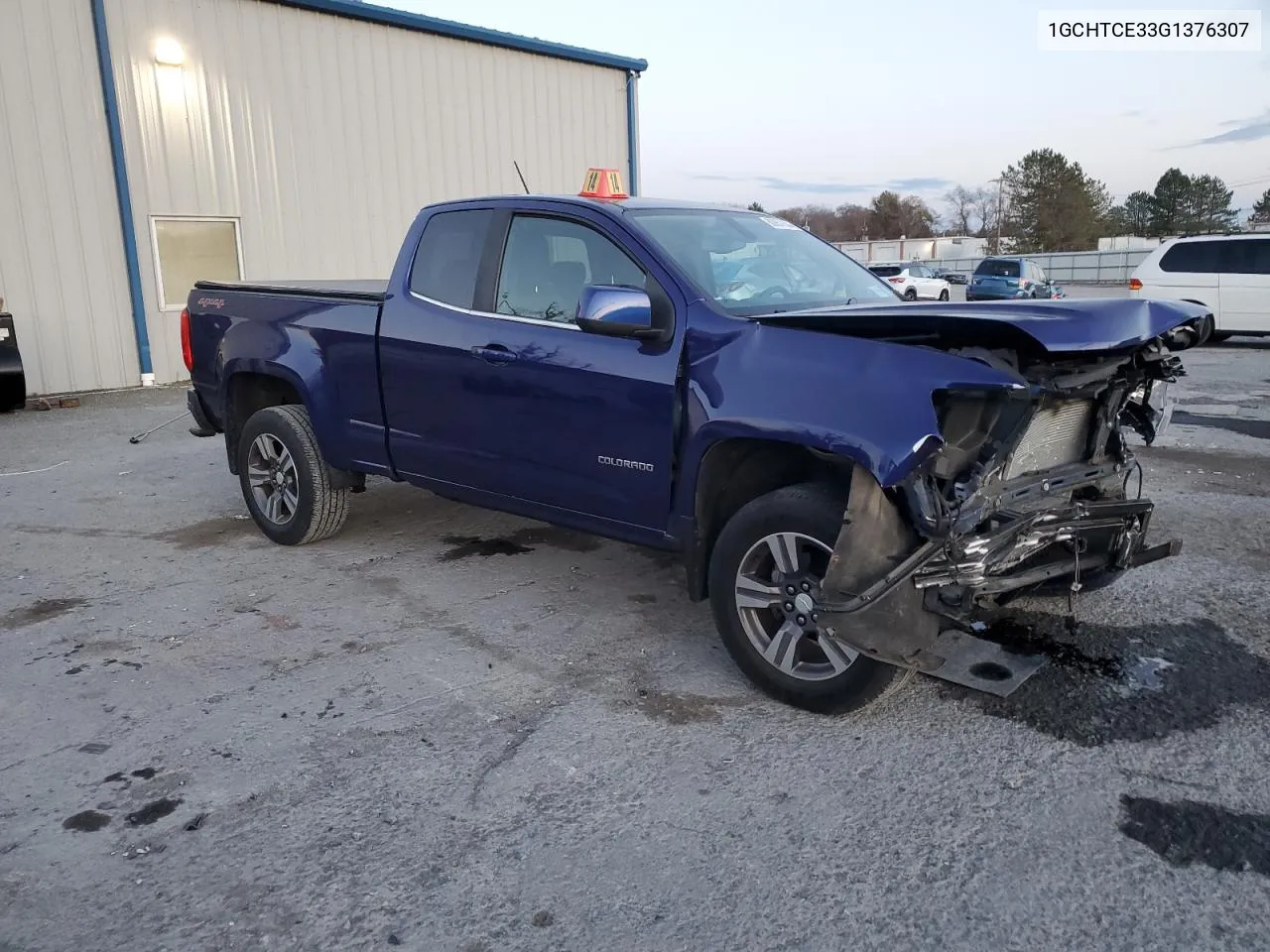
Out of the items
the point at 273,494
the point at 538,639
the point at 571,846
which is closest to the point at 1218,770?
the point at 571,846

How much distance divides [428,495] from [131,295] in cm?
797

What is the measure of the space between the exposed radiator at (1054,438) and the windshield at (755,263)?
1083mm

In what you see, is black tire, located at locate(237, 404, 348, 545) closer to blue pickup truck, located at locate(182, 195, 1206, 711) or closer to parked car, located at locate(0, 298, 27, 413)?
blue pickup truck, located at locate(182, 195, 1206, 711)

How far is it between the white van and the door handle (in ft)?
44.9

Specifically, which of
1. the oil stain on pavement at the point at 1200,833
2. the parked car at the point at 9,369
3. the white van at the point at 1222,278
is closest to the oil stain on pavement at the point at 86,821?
the oil stain on pavement at the point at 1200,833

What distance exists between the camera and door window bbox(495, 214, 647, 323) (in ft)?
13.8

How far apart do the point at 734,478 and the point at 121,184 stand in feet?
37.9

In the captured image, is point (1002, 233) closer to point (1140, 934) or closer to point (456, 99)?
point (456, 99)

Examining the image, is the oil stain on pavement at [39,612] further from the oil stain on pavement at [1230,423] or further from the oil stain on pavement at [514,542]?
the oil stain on pavement at [1230,423]

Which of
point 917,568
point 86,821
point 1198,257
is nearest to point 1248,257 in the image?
point 1198,257

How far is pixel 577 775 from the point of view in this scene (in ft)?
10.3

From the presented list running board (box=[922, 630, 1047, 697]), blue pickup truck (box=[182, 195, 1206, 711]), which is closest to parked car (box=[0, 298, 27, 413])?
blue pickup truck (box=[182, 195, 1206, 711])

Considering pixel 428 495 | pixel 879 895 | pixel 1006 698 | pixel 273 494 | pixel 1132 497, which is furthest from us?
pixel 428 495

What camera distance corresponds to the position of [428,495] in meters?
7.01
